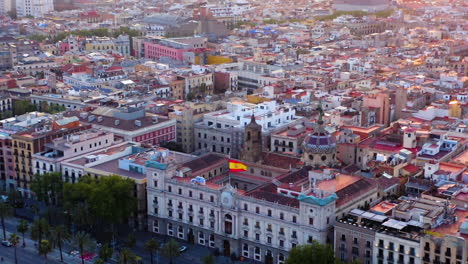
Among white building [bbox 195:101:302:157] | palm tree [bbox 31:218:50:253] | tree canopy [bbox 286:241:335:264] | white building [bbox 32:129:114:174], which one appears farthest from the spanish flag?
palm tree [bbox 31:218:50:253]

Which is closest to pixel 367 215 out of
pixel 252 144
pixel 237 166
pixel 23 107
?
pixel 237 166

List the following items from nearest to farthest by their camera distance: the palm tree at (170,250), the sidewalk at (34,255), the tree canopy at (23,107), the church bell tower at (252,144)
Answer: the palm tree at (170,250) → the sidewalk at (34,255) → the church bell tower at (252,144) → the tree canopy at (23,107)

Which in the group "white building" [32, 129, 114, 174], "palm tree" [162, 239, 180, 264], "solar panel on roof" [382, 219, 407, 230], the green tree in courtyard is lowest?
the green tree in courtyard

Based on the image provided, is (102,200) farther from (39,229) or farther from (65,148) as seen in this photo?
(65,148)

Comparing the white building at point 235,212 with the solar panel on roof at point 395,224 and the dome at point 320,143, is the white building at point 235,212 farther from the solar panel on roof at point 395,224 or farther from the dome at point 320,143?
the solar panel on roof at point 395,224

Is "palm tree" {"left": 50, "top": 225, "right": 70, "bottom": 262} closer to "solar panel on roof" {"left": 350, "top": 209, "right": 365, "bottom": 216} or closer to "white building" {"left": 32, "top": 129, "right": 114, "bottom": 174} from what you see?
"white building" {"left": 32, "top": 129, "right": 114, "bottom": 174}

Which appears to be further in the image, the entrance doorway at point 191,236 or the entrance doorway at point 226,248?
the entrance doorway at point 191,236

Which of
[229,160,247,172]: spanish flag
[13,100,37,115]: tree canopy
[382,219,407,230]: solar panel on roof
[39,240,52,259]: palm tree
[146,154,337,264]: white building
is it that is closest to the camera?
[382,219,407,230]: solar panel on roof

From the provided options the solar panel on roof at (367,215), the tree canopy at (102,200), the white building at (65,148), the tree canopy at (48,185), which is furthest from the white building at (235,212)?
the white building at (65,148)

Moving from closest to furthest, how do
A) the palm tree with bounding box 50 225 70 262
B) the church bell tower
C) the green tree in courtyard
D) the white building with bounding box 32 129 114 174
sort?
the green tree in courtyard → the palm tree with bounding box 50 225 70 262 → the church bell tower → the white building with bounding box 32 129 114 174
